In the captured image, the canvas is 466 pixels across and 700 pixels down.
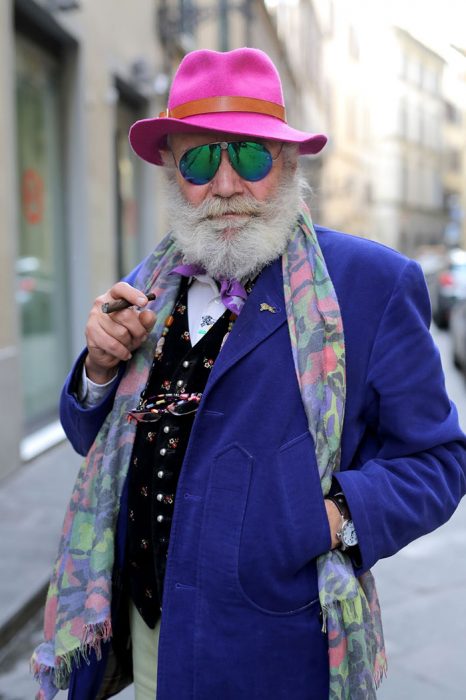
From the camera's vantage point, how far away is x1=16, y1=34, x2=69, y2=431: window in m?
6.91

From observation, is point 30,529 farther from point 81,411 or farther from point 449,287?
point 449,287

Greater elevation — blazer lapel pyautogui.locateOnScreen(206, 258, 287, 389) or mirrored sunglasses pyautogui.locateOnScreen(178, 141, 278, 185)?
mirrored sunglasses pyautogui.locateOnScreen(178, 141, 278, 185)

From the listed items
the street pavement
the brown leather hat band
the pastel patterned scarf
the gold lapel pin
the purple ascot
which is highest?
the brown leather hat band

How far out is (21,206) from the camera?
22.5ft

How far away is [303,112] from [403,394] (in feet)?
92.3

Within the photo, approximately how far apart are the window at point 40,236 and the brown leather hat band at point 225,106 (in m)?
5.20

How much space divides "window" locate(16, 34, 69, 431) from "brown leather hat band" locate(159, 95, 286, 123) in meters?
5.20

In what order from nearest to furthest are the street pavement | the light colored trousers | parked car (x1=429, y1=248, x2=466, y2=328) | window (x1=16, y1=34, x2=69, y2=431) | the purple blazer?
1. the purple blazer
2. the light colored trousers
3. the street pavement
4. window (x1=16, y1=34, x2=69, y2=431)
5. parked car (x1=429, y1=248, x2=466, y2=328)

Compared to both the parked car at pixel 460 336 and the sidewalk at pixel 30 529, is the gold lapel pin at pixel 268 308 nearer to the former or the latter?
the sidewalk at pixel 30 529

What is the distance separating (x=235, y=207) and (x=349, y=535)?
2.20 ft

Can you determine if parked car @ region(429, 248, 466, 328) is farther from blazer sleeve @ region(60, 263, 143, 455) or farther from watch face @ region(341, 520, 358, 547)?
watch face @ region(341, 520, 358, 547)

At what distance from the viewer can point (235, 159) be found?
1.65m

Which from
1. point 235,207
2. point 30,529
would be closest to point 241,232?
point 235,207

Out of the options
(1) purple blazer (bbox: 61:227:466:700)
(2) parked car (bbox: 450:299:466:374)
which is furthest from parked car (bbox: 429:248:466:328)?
(1) purple blazer (bbox: 61:227:466:700)
